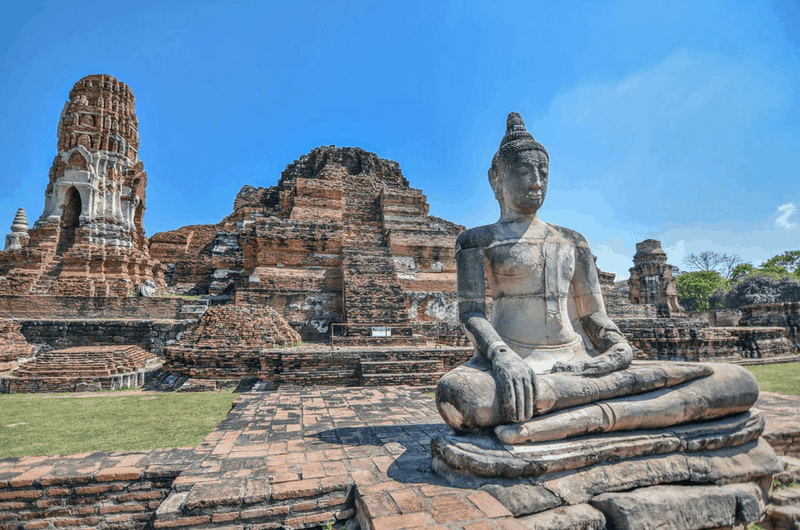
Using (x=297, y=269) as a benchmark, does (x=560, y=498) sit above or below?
below

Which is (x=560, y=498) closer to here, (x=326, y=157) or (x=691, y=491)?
(x=691, y=491)

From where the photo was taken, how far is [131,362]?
9.45 metres

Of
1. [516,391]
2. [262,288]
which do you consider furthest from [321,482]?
[262,288]

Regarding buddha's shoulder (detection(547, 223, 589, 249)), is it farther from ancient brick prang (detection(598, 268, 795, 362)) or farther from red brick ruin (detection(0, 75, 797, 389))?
ancient brick prang (detection(598, 268, 795, 362))

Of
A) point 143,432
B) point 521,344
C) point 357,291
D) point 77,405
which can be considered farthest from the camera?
point 357,291

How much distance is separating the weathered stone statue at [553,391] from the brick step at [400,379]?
4125 millimetres

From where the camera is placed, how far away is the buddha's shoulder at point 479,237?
3.72 m

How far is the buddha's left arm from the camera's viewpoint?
3.23 meters

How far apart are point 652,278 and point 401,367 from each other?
2600 cm

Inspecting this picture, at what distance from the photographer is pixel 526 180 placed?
366 cm

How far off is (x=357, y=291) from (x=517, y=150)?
27.2ft

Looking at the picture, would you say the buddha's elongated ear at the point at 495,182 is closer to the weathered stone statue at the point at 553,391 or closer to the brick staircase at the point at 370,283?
the weathered stone statue at the point at 553,391

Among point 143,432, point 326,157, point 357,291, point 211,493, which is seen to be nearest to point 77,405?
point 143,432

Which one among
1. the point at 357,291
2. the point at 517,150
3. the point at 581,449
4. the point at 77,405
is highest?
the point at 517,150
